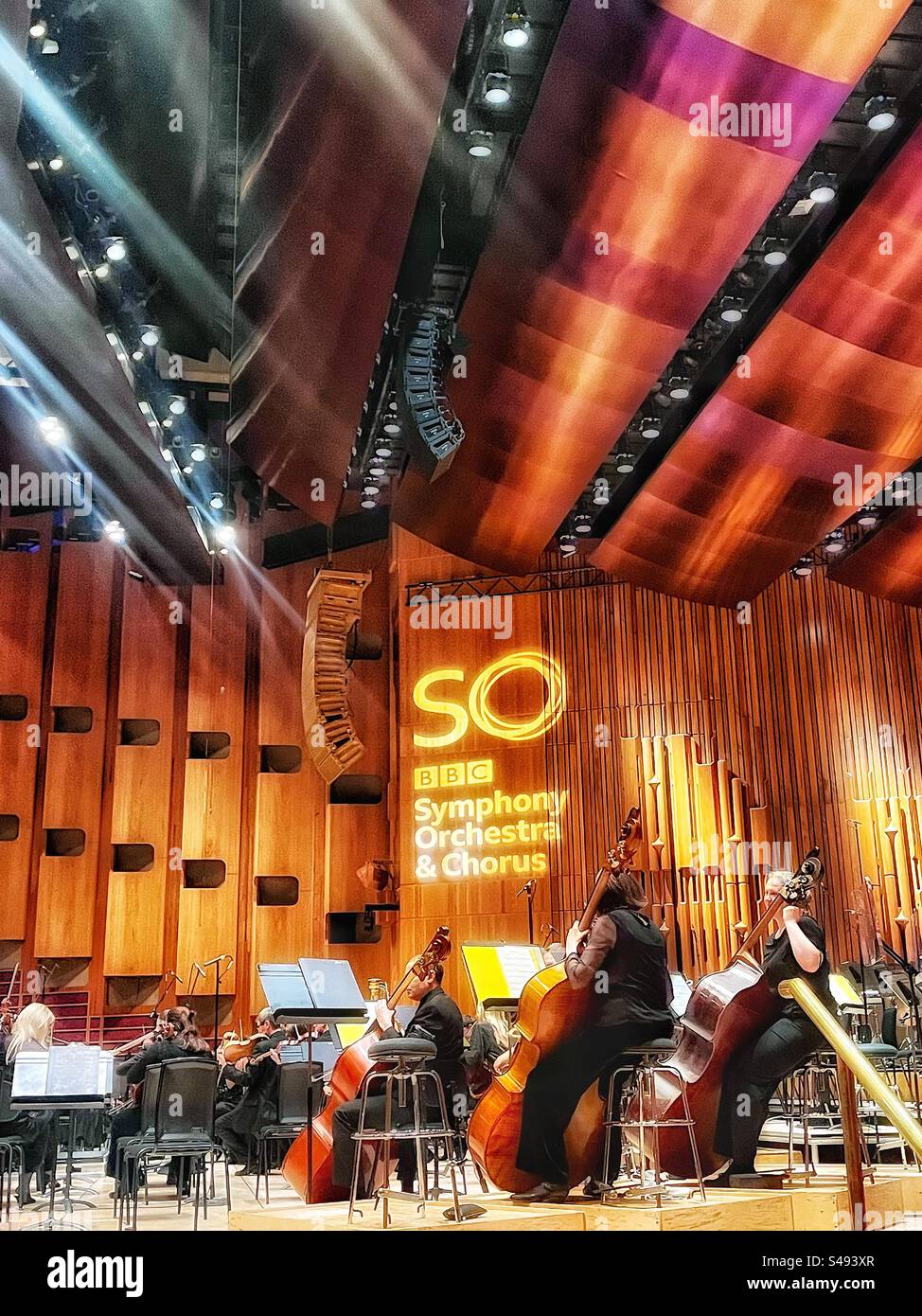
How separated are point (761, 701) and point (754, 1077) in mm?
7839

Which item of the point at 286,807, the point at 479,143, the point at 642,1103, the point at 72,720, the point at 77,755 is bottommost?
the point at 642,1103

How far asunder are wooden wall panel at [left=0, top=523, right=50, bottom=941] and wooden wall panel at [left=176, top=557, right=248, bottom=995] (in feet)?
6.12

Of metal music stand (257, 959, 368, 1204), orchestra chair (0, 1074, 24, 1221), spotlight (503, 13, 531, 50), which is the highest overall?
spotlight (503, 13, 531, 50)

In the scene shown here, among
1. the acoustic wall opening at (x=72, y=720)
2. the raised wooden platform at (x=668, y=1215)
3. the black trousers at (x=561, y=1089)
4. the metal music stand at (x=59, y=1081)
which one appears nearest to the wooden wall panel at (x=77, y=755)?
the acoustic wall opening at (x=72, y=720)

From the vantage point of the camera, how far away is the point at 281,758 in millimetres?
15688

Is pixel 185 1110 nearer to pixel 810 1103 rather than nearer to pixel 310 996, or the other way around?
pixel 310 996

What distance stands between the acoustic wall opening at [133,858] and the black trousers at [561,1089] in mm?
10761

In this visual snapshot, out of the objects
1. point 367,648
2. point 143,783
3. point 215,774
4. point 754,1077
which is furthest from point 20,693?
point 754,1077

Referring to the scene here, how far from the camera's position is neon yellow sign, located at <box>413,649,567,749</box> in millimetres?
13398

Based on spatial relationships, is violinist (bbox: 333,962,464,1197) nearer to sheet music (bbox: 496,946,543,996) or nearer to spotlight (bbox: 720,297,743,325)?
sheet music (bbox: 496,946,543,996)

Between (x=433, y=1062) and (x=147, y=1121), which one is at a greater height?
(x=433, y=1062)

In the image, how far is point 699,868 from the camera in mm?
12273

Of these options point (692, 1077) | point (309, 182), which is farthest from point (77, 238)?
point (692, 1077)

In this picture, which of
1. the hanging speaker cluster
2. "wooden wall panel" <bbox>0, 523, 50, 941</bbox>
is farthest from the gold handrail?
"wooden wall panel" <bbox>0, 523, 50, 941</bbox>
